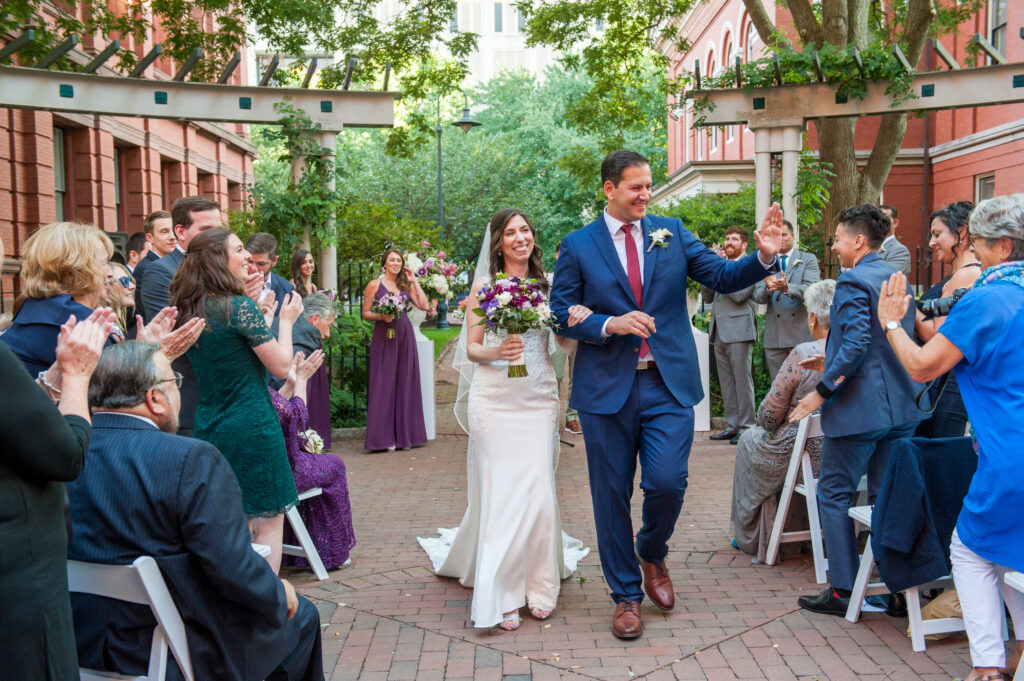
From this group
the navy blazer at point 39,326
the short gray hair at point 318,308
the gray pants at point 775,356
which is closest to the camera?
the navy blazer at point 39,326

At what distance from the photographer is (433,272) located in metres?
9.94

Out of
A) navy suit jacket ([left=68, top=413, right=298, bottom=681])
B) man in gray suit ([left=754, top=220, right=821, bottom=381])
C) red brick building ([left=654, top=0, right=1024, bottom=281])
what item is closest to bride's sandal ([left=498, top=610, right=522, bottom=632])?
navy suit jacket ([left=68, top=413, right=298, bottom=681])

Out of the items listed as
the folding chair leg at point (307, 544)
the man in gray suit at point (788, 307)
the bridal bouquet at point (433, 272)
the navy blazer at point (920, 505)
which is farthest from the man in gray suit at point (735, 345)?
the folding chair leg at point (307, 544)

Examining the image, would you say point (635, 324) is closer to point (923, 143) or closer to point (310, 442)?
point (310, 442)

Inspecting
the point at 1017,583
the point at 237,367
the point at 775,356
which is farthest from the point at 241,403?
the point at 775,356

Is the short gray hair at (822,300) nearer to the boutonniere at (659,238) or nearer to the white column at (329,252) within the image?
the boutonniere at (659,238)

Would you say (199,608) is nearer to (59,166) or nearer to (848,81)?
(848,81)

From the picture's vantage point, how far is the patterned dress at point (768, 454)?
17.8ft

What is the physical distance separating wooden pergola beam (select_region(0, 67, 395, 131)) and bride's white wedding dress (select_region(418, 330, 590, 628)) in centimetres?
633

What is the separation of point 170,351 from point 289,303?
35.7 inches

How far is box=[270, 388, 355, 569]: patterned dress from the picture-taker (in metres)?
5.61

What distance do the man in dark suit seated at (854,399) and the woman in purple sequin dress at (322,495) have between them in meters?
2.85

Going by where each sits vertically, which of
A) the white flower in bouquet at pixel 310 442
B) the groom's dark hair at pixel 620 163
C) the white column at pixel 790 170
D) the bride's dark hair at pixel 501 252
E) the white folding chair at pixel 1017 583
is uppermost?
the white column at pixel 790 170

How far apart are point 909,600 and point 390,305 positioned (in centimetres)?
656
